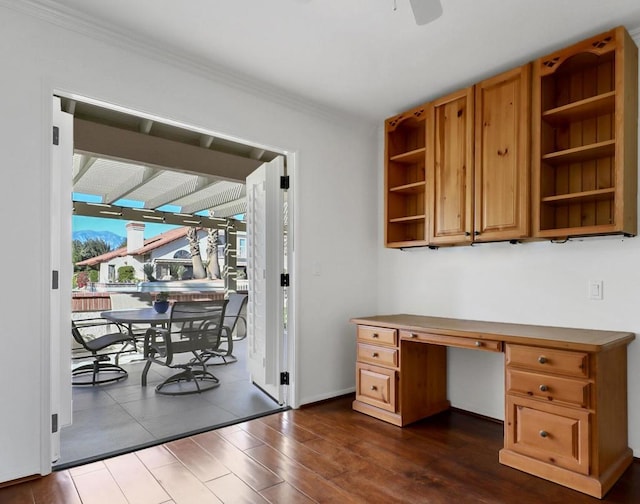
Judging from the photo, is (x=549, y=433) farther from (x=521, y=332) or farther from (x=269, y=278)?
(x=269, y=278)

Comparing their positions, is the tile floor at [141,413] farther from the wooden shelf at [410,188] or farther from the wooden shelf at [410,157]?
the wooden shelf at [410,157]

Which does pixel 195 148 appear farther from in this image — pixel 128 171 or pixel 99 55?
pixel 99 55

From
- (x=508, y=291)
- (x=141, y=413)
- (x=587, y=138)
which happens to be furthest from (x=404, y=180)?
(x=141, y=413)

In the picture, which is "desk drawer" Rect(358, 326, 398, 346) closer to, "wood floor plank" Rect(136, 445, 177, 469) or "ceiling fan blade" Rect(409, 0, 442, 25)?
"wood floor plank" Rect(136, 445, 177, 469)

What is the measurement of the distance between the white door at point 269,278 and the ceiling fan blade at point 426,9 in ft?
6.28

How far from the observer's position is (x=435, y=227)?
124 inches

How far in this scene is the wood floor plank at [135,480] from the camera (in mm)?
1991

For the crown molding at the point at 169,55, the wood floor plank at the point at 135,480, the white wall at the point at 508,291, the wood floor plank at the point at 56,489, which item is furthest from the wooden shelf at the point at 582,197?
the wood floor plank at the point at 56,489

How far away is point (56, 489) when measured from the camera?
2.05 m

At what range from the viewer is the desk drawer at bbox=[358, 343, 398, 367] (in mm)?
3010

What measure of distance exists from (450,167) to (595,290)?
1.28 meters

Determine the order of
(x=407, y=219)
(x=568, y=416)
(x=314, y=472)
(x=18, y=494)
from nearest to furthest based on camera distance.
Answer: (x=18, y=494), (x=568, y=416), (x=314, y=472), (x=407, y=219)

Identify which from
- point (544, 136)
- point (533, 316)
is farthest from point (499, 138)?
point (533, 316)

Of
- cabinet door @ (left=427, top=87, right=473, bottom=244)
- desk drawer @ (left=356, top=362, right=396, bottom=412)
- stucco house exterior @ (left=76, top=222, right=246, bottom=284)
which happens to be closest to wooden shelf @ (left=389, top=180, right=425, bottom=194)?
cabinet door @ (left=427, top=87, right=473, bottom=244)
